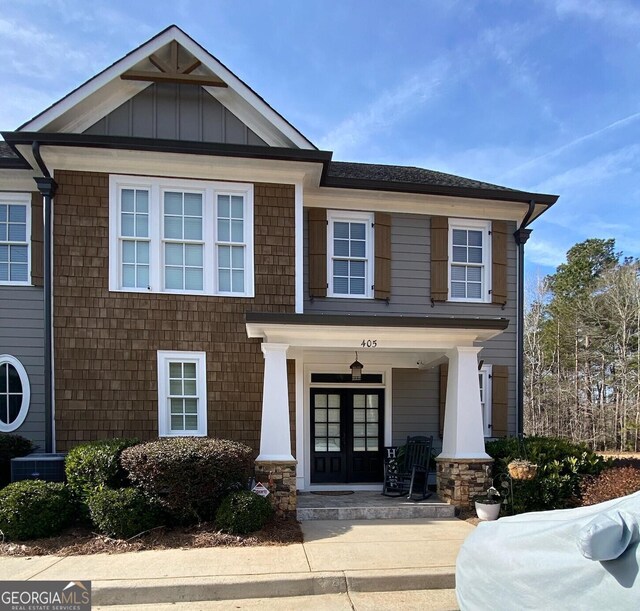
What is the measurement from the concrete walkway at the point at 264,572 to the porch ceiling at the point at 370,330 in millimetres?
2863

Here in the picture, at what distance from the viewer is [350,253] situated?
32.9 ft

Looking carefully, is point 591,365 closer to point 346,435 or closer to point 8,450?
point 346,435

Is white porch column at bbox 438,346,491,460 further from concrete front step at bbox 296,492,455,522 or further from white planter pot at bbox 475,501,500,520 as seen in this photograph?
concrete front step at bbox 296,492,455,522

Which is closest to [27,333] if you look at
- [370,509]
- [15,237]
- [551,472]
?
[15,237]

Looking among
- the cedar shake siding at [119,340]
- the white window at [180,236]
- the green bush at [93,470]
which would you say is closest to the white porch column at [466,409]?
the cedar shake siding at [119,340]

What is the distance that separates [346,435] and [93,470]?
4.71 meters

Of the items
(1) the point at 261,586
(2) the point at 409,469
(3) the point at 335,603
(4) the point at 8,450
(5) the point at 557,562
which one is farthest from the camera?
(2) the point at 409,469

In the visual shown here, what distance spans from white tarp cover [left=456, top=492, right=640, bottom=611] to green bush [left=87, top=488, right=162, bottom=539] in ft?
14.9

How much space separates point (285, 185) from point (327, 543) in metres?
5.64

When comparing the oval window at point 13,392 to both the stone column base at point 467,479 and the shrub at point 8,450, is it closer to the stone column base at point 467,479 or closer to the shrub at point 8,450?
the shrub at point 8,450

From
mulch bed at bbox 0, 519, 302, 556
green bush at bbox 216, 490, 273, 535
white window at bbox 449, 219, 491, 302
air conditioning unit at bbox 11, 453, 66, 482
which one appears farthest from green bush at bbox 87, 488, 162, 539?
white window at bbox 449, 219, 491, 302

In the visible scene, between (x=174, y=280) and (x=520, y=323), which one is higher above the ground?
(x=174, y=280)

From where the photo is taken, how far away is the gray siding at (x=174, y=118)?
342 inches

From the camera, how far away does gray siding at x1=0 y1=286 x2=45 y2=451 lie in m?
8.62
